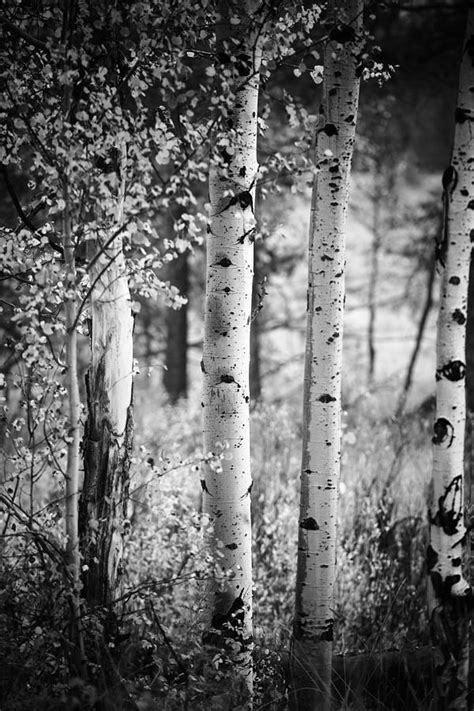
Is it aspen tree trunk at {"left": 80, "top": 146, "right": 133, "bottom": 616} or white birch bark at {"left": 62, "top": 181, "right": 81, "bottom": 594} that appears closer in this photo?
white birch bark at {"left": 62, "top": 181, "right": 81, "bottom": 594}

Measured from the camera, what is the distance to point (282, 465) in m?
6.54

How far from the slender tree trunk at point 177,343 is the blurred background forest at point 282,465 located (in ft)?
0.09

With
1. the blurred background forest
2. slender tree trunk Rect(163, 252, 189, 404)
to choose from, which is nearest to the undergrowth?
the blurred background forest

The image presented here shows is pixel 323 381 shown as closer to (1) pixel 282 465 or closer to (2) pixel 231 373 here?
(2) pixel 231 373

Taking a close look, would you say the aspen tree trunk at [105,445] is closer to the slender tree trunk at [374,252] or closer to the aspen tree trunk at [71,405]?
the aspen tree trunk at [71,405]

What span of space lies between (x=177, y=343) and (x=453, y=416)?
858cm

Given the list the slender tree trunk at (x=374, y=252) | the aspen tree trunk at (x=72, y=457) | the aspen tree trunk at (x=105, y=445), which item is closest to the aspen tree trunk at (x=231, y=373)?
the aspen tree trunk at (x=105, y=445)

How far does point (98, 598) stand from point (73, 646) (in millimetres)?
587

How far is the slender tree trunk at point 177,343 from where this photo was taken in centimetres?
1068

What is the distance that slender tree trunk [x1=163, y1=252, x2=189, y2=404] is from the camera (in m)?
10.7

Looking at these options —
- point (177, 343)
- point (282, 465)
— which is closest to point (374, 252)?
point (177, 343)

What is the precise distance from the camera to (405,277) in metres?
14.2

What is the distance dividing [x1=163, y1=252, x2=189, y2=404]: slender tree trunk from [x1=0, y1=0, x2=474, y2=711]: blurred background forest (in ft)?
0.09

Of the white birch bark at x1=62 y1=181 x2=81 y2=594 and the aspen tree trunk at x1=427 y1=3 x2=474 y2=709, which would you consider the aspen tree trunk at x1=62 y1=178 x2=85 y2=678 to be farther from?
the aspen tree trunk at x1=427 y1=3 x2=474 y2=709
